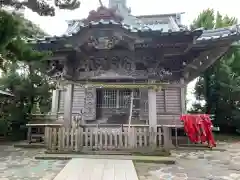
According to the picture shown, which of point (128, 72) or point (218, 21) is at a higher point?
point (218, 21)

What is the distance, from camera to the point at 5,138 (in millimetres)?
12570

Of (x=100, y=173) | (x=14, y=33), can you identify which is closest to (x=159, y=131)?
(x=100, y=173)

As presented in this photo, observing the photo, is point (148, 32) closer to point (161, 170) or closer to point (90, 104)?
point (161, 170)

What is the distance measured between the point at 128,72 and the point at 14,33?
16.4 feet

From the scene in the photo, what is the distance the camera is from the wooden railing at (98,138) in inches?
281

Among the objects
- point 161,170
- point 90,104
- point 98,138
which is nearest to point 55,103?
point 90,104

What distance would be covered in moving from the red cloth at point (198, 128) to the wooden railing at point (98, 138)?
6.72 feet

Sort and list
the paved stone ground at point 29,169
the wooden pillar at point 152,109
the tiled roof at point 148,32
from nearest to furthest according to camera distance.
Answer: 1. the paved stone ground at point 29,169
2. the tiled roof at point 148,32
3. the wooden pillar at point 152,109

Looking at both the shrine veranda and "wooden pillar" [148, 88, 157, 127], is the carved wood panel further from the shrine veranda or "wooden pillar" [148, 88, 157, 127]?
"wooden pillar" [148, 88, 157, 127]

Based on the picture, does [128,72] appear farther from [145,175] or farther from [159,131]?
[145,175]

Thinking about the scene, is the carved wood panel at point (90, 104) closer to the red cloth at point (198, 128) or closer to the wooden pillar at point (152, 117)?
the wooden pillar at point (152, 117)

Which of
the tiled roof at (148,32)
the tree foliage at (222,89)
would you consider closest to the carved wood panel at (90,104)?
the tiled roof at (148,32)

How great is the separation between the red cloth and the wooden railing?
2.05 meters

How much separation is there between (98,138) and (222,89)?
37.5 feet
